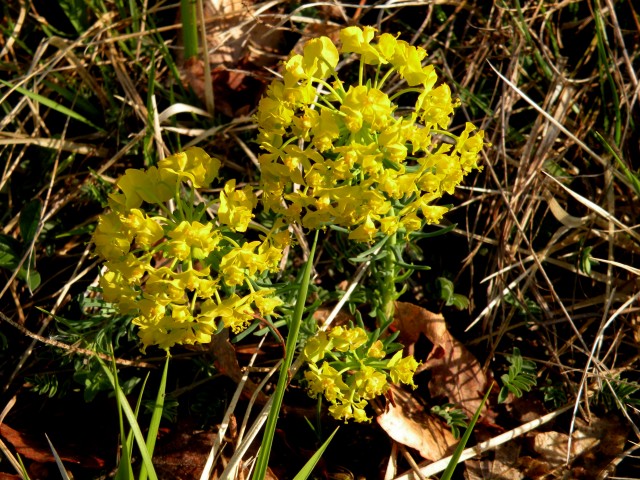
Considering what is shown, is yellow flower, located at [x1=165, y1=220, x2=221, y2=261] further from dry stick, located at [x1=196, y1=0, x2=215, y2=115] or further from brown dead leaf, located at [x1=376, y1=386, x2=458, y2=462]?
dry stick, located at [x1=196, y1=0, x2=215, y2=115]

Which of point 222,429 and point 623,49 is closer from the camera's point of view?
point 222,429

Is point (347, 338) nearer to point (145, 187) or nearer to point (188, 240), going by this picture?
point (188, 240)

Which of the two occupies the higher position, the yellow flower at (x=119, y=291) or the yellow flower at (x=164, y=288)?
the yellow flower at (x=164, y=288)

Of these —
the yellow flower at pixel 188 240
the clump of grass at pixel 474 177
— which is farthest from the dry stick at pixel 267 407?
the yellow flower at pixel 188 240

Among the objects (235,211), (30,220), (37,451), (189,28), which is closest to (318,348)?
(235,211)

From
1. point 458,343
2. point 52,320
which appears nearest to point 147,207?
point 52,320

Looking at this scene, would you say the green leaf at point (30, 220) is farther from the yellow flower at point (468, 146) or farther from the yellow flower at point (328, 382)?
the yellow flower at point (468, 146)
